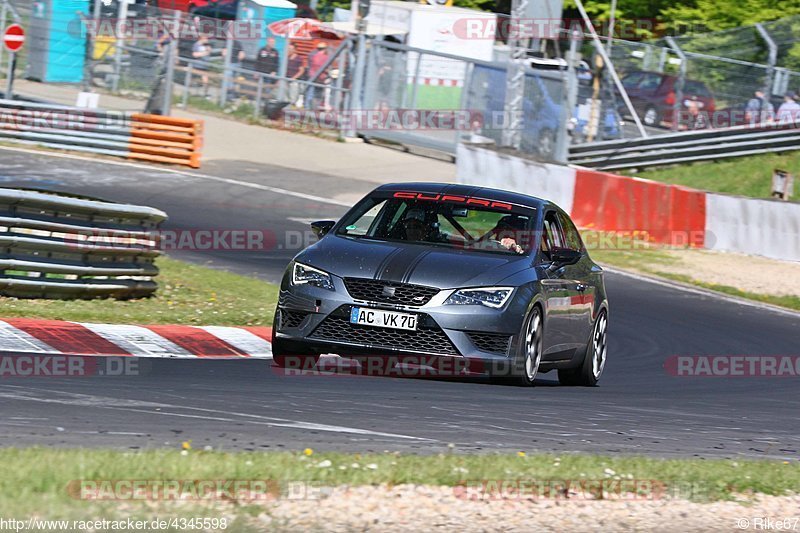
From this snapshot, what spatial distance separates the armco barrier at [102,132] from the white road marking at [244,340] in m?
15.5

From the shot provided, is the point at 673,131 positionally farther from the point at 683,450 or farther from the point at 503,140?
the point at 683,450

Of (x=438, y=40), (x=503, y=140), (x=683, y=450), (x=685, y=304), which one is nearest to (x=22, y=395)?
(x=683, y=450)

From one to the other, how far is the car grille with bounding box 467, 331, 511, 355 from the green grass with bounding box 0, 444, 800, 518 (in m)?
2.01

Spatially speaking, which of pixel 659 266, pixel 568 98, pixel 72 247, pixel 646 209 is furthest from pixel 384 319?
pixel 568 98

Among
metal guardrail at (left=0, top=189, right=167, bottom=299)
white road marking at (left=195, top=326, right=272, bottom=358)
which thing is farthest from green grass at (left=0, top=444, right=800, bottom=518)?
metal guardrail at (left=0, top=189, right=167, bottom=299)

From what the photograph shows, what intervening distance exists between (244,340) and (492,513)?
597 centimetres

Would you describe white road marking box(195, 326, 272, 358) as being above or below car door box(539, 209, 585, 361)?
below

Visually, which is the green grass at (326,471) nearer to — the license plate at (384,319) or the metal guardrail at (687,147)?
the license plate at (384,319)

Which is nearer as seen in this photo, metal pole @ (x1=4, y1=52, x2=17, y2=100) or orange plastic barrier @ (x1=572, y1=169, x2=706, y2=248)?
orange plastic barrier @ (x1=572, y1=169, x2=706, y2=248)

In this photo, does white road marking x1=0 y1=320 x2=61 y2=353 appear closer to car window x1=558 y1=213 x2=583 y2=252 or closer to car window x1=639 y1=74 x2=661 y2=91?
car window x1=558 y1=213 x2=583 y2=252

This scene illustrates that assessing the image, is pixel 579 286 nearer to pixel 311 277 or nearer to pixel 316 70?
pixel 311 277

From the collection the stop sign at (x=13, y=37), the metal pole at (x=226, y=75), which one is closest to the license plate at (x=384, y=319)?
the stop sign at (x=13, y=37)

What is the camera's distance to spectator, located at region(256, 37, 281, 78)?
33969 millimetres

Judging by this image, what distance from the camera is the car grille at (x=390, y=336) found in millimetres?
8812
